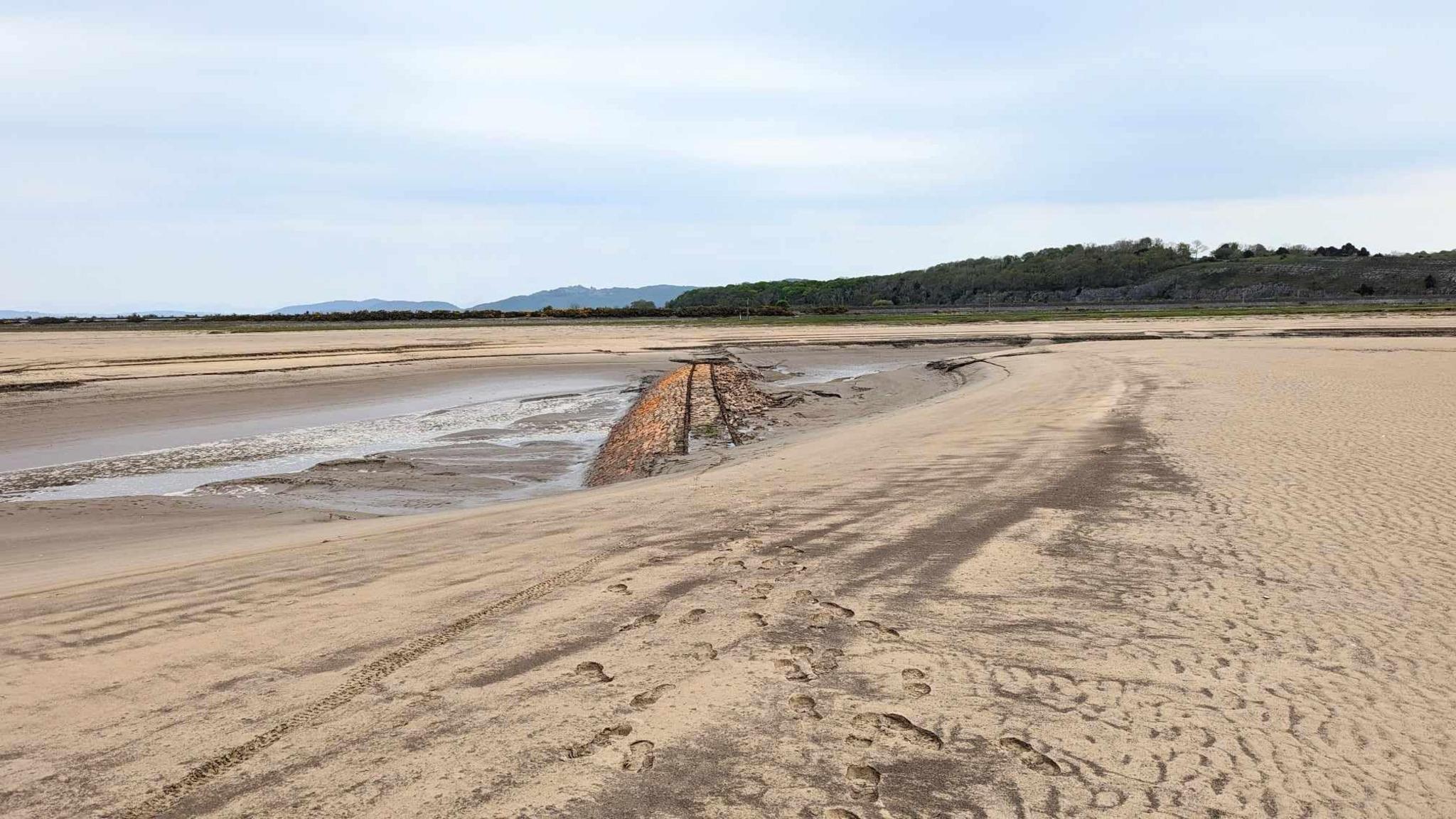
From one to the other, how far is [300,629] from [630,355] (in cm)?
2732

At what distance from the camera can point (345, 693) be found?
3400 mm

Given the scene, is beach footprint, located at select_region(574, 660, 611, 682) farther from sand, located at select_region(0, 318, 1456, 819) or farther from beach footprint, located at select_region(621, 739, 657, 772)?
beach footprint, located at select_region(621, 739, 657, 772)

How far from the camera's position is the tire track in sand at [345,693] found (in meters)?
2.68

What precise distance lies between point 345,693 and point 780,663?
6.12 feet

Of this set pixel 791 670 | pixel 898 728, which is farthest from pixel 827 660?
pixel 898 728

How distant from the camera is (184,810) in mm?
2598

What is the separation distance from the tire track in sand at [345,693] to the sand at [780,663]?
0.6 inches

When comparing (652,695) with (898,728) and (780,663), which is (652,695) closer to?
(780,663)

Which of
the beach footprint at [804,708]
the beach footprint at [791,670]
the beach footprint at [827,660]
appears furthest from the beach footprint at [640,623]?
the beach footprint at [804,708]

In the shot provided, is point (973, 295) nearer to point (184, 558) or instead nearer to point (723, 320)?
point (723, 320)

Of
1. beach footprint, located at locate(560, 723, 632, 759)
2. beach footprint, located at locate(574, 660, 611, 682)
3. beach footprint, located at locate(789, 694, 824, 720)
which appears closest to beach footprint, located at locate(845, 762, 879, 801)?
beach footprint, located at locate(789, 694, 824, 720)

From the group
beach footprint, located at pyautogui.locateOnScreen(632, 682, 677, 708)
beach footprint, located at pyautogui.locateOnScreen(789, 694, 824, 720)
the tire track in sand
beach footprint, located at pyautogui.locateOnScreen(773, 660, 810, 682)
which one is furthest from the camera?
beach footprint, located at pyautogui.locateOnScreen(773, 660, 810, 682)

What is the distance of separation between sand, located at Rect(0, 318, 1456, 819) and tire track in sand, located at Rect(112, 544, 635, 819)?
0.6 inches

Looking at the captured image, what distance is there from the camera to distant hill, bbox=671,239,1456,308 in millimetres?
77375
